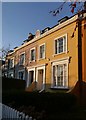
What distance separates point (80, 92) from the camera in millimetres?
18344

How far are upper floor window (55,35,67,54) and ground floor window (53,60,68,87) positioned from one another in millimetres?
1530

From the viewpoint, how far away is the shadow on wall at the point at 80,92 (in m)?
18.1

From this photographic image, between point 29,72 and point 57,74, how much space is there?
8.29 metres

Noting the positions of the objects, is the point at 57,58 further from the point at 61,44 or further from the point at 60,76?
the point at 60,76

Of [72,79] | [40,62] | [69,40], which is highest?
[69,40]

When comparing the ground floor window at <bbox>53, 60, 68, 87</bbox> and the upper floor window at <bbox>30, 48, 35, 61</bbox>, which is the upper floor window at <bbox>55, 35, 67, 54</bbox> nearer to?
the ground floor window at <bbox>53, 60, 68, 87</bbox>

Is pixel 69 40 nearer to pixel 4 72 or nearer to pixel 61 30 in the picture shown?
pixel 61 30

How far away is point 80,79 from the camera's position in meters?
18.5

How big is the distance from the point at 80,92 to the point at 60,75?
342 cm

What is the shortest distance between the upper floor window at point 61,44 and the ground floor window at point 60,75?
1.53 metres

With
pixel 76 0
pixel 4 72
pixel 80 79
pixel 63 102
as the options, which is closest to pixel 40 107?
pixel 63 102

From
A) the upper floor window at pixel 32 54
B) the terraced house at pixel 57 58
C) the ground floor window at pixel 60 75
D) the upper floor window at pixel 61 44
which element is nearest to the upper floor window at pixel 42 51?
the terraced house at pixel 57 58

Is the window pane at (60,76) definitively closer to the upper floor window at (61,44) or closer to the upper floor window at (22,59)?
the upper floor window at (61,44)

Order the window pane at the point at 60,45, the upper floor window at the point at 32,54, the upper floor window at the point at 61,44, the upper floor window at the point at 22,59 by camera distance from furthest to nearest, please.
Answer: the upper floor window at the point at 22,59, the upper floor window at the point at 32,54, the window pane at the point at 60,45, the upper floor window at the point at 61,44
